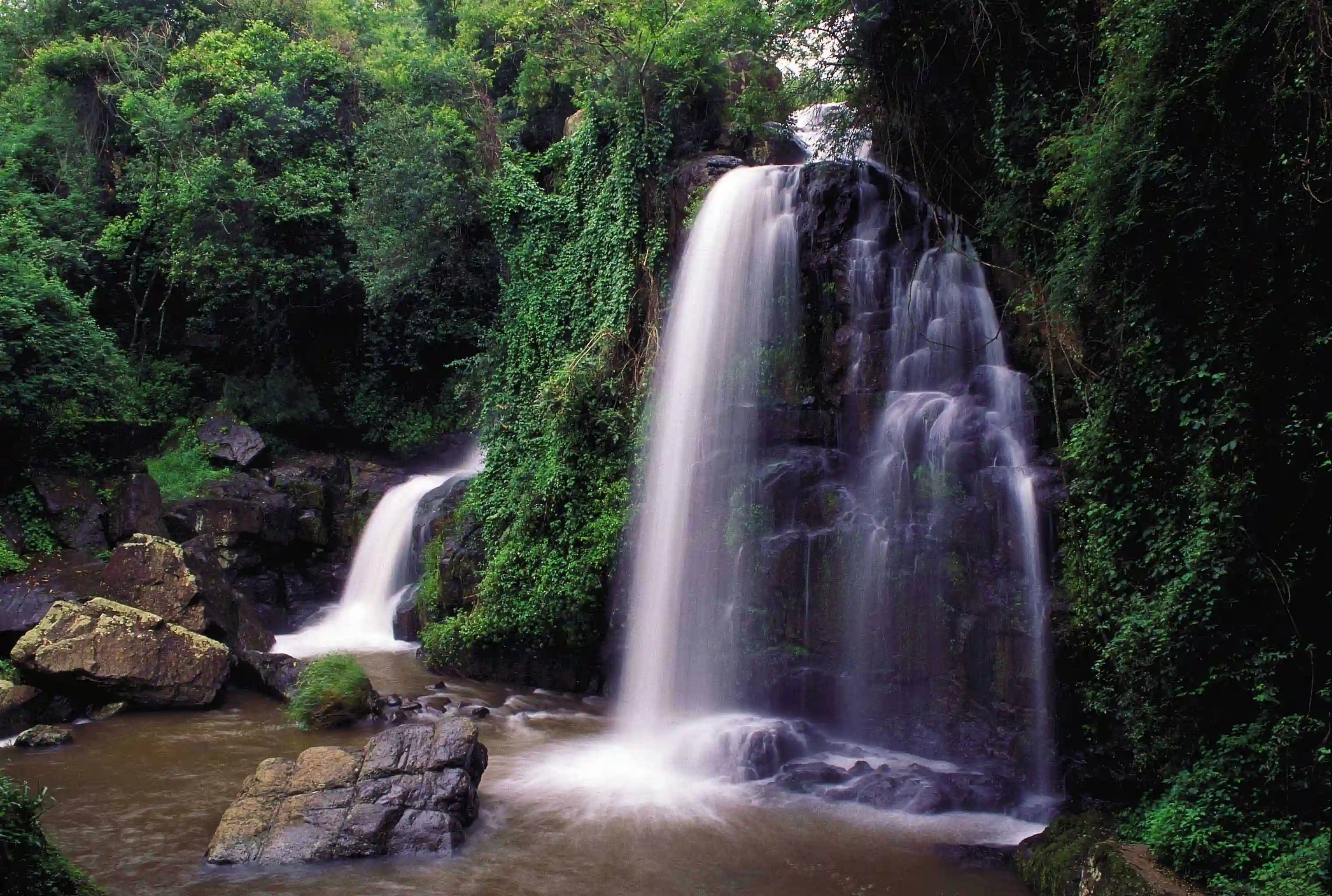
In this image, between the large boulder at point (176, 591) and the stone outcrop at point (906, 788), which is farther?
the large boulder at point (176, 591)

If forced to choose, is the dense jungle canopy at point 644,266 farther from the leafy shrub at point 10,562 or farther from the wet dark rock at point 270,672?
the wet dark rock at point 270,672

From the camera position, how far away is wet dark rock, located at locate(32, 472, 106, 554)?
13.8 metres

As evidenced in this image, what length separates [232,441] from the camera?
1786 centimetres

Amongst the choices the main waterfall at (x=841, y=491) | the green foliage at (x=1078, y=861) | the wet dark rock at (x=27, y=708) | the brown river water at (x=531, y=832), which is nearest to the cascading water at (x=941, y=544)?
the main waterfall at (x=841, y=491)

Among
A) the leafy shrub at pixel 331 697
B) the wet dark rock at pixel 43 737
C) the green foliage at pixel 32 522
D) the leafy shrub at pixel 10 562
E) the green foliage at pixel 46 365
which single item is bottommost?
the wet dark rock at pixel 43 737

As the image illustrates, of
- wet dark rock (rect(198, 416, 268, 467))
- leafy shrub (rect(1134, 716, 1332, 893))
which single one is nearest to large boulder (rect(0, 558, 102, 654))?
wet dark rock (rect(198, 416, 268, 467))

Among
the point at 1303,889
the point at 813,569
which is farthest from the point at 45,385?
the point at 1303,889

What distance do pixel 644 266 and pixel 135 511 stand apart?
9431mm

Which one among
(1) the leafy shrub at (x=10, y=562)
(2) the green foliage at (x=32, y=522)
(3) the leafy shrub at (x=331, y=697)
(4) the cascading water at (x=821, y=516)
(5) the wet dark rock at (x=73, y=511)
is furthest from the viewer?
(5) the wet dark rock at (x=73, y=511)

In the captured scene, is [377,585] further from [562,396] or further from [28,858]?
[28,858]

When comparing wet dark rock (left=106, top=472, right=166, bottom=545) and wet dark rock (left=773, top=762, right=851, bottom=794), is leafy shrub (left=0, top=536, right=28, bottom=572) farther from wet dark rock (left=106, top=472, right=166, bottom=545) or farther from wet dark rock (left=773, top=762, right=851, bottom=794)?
wet dark rock (left=773, top=762, right=851, bottom=794)

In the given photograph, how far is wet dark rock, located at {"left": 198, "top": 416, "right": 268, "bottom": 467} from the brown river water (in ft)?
26.9

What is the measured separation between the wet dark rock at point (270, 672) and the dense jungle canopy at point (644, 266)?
90.0 inches

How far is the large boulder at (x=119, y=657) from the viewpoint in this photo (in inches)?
408
